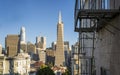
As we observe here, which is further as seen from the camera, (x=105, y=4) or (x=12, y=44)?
(x=12, y=44)

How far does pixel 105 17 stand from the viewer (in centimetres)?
1050

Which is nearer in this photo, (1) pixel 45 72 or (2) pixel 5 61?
(1) pixel 45 72

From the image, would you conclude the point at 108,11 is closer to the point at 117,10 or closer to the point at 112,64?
the point at 117,10

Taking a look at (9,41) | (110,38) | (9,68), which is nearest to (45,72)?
(9,68)

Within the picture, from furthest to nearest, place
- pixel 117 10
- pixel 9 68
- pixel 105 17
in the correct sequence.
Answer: pixel 9 68, pixel 105 17, pixel 117 10

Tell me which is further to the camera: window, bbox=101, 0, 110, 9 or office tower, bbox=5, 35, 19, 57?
office tower, bbox=5, 35, 19, 57

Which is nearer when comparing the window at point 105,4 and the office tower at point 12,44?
the window at point 105,4

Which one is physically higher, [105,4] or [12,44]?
[105,4]

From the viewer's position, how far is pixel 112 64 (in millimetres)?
11148

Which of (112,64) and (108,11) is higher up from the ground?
(108,11)

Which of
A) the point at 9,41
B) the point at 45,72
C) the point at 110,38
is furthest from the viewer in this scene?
the point at 9,41

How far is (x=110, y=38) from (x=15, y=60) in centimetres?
7975

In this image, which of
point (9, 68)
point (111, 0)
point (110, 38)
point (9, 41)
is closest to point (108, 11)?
point (111, 0)

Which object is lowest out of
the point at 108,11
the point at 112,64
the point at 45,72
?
the point at 45,72
